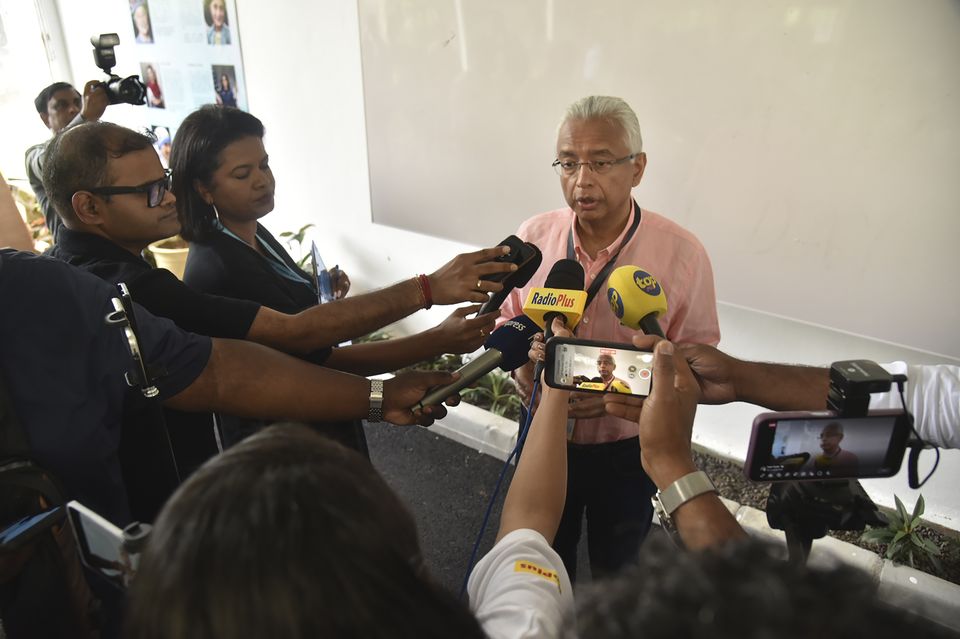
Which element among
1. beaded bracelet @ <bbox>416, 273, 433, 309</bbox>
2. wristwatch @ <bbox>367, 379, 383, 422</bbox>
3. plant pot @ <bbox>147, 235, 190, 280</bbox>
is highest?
beaded bracelet @ <bbox>416, 273, 433, 309</bbox>

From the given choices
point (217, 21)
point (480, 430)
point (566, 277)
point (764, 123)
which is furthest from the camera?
point (217, 21)

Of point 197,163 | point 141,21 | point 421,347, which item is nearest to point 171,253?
point 141,21

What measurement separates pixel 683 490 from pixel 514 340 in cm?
65

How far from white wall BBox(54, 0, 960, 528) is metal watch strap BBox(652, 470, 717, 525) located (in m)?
1.78

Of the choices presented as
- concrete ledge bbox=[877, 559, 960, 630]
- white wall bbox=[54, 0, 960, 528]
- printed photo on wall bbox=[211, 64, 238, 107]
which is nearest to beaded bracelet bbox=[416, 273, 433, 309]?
white wall bbox=[54, 0, 960, 528]

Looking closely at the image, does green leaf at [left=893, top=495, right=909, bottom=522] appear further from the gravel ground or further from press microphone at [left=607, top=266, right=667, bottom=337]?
press microphone at [left=607, top=266, right=667, bottom=337]

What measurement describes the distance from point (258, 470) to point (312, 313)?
0.99 metres

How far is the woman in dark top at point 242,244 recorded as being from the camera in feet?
5.16

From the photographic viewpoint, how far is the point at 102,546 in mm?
731

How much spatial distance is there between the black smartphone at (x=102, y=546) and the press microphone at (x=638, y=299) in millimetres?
961

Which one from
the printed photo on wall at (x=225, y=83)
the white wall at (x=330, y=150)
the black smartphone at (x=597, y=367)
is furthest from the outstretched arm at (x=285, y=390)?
the printed photo on wall at (x=225, y=83)

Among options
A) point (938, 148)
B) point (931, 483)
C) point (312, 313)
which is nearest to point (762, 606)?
point (312, 313)

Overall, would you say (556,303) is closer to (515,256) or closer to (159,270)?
(515,256)

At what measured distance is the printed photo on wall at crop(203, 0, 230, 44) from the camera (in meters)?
3.57
